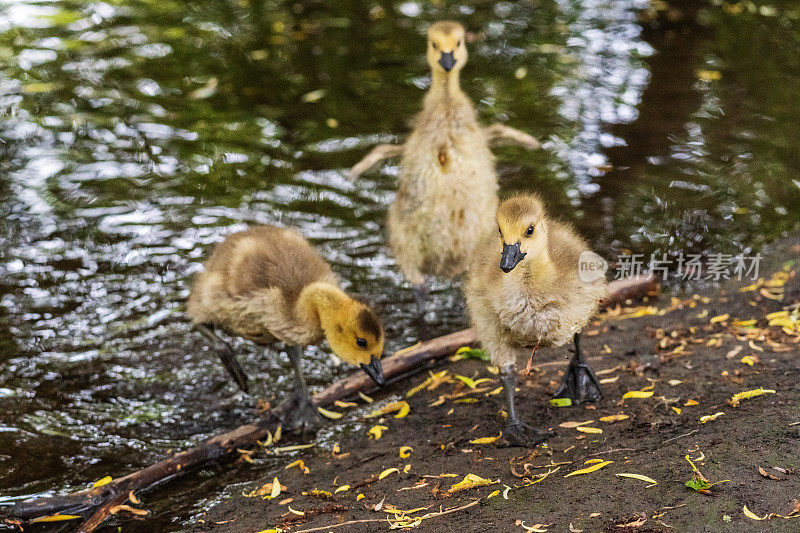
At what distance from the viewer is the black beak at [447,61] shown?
240 inches

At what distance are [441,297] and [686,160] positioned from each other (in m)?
3.29

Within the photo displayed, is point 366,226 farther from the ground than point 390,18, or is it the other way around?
point 390,18

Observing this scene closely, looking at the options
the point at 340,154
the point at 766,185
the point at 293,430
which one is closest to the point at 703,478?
the point at 293,430

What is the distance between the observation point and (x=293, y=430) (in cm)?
527

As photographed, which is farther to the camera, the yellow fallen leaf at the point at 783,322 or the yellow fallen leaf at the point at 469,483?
the yellow fallen leaf at the point at 783,322

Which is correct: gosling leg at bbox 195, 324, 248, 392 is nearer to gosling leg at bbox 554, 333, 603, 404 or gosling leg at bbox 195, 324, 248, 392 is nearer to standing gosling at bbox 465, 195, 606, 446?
standing gosling at bbox 465, 195, 606, 446

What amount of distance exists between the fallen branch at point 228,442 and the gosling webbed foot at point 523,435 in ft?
3.96

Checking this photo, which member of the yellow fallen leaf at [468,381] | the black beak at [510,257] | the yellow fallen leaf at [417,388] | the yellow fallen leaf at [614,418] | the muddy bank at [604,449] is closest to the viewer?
the muddy bank at [604,449]

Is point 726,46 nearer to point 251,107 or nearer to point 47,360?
point 251,107

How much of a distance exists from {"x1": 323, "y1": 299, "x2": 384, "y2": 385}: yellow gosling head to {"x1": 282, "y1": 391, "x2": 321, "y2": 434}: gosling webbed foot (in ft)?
1.74

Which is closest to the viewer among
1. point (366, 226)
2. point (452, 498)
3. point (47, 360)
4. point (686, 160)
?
point (452, 498)

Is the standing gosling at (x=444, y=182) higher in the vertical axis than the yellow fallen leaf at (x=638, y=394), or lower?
higher

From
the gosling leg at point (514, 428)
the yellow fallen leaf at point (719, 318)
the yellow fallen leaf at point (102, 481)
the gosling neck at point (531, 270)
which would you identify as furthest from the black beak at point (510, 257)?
the yellow fallen leaf at point (102, 481)

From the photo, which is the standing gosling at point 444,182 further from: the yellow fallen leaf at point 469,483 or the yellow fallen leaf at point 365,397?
the yellow fallen leaf at point 469,483
